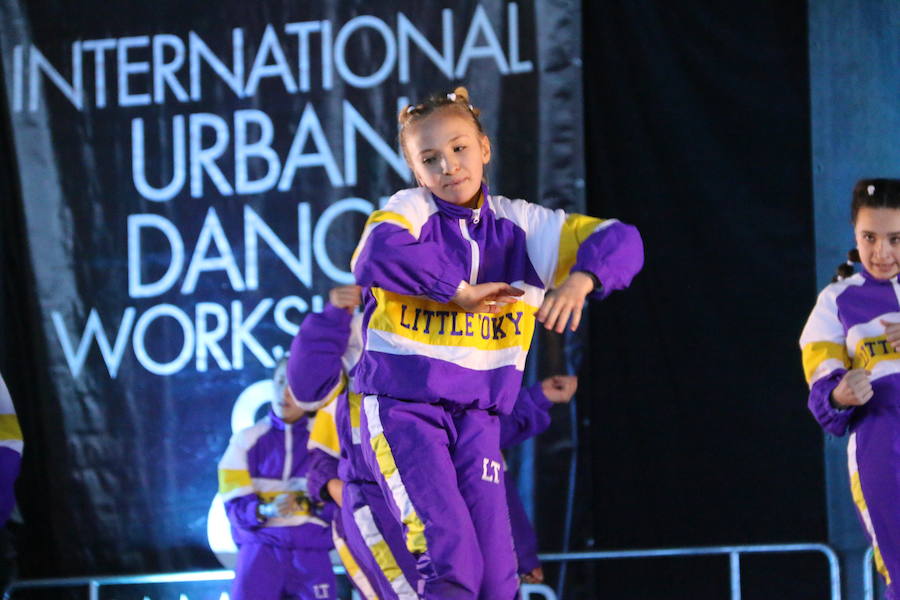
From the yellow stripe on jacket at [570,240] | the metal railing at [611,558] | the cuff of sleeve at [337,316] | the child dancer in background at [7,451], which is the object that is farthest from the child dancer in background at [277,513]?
the yellow stripe on jacket at [570,240]

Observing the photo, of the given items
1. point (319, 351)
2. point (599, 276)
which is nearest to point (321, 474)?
point (319, 351)

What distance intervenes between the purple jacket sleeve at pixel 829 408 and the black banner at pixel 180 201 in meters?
2.06

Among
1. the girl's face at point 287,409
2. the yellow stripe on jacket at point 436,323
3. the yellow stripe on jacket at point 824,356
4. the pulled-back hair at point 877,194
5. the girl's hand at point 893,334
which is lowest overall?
the girl's face at point 287,409

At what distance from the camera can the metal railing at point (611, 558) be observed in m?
4.42

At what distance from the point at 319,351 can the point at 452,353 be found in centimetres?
111

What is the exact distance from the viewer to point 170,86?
5371 millimetres

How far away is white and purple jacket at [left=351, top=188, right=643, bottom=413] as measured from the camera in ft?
8.63

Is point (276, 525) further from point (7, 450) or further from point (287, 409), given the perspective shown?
point (7, 450)

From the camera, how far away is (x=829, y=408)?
3498 millimetres

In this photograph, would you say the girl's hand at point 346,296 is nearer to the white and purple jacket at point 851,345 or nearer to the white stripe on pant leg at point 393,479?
the white stripe on pant leg at point 393,479

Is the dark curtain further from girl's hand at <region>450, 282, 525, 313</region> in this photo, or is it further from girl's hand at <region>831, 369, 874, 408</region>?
girl's hand at <region>450, 282, 525, 313</region>

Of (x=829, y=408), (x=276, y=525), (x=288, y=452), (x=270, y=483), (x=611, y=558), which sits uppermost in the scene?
(x=829, y=408)

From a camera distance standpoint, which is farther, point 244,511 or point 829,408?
point 244,511

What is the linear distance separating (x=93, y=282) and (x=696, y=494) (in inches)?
108
